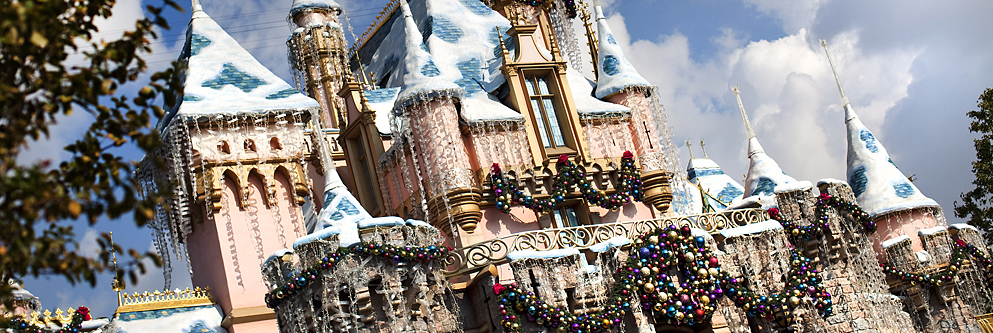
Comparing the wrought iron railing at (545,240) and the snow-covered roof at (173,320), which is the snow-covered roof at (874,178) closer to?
the wrought iron railing at (545,240)

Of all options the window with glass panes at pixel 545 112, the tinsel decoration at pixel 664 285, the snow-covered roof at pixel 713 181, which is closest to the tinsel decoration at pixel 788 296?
the tinsel decoration at pixel 664 285

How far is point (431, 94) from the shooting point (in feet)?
74.2

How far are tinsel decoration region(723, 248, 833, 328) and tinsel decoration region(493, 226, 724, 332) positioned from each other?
1.87 feet

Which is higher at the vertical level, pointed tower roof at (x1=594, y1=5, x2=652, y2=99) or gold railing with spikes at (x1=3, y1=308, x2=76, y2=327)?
pointed tower roof at (x1=594, y1=5, x2=652, y2=99)

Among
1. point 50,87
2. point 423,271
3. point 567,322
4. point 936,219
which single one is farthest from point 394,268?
point 936,219

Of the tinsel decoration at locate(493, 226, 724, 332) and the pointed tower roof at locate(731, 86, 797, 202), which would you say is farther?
the pointed tower roof at locate(731, 86, 797, 202)

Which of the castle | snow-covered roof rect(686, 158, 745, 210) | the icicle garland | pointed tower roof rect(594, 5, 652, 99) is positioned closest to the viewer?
the castle

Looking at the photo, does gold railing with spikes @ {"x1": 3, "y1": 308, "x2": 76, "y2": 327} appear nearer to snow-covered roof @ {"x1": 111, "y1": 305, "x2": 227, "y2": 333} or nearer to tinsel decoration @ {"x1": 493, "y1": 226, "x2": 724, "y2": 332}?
snow-covered roof @ {"x1": 111, "y1": 305, "x2": 227, "y2": 333}

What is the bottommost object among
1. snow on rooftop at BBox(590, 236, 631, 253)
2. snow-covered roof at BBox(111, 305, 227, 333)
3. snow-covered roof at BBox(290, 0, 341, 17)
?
snow on rooftop at BBox(590, 236, 631, 253)

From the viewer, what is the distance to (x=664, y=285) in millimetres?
20562

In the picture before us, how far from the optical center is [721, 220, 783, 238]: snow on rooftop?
72.4 feet

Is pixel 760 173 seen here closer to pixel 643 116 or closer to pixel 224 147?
pixel 643 116

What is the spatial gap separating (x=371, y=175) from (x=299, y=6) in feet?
24.9

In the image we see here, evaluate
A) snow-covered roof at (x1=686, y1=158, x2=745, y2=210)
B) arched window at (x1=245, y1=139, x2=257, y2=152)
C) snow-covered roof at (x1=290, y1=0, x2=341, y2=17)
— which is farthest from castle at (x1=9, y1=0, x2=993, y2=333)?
snow-covered roof at (x1=686, y1=158, x2=745, y2=210)
